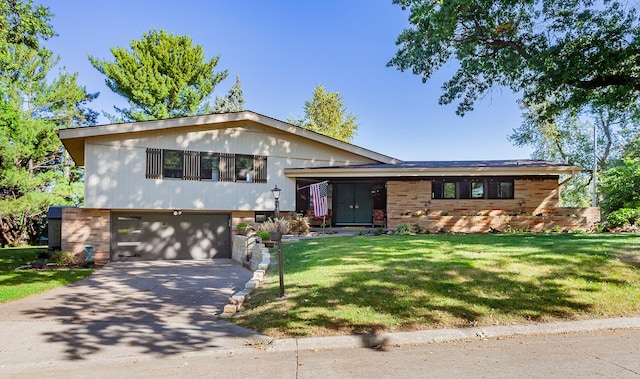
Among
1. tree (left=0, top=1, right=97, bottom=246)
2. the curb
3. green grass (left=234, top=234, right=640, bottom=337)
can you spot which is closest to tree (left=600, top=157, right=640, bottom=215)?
green grass (left=234, top=234, right=640, bottom=337)

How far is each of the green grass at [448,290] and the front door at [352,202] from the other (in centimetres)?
1040

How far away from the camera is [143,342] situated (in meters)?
5.37

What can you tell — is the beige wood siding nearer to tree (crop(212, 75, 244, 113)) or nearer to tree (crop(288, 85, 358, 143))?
tree (crop(288, 85, 358, 143))

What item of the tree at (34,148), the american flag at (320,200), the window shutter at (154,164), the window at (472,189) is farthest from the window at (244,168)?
the tree at (34,148)

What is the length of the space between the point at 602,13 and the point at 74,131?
17643 millimetres

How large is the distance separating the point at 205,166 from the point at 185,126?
73.2 inches

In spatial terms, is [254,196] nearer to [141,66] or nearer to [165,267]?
[165,267]

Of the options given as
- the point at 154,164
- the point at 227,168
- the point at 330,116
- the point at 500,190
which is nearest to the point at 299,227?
the point at 227,168

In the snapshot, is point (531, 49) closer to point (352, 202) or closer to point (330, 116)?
point (352, 202)

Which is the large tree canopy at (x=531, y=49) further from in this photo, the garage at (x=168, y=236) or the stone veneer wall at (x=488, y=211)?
the garage at (x=168, y=236)

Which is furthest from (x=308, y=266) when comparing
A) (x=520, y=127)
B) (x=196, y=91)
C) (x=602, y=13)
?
(x=520, y=127)

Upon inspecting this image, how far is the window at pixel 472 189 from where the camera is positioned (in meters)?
16.7

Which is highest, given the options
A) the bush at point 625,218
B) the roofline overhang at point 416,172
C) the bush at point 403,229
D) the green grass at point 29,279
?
the roofline overhang at point 416,172

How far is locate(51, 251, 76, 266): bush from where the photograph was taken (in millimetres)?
14109
